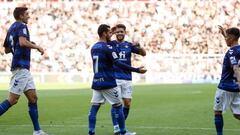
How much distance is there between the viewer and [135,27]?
40.9m

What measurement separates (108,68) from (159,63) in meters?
24.5

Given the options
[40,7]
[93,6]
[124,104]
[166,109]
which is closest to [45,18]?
[40,7]

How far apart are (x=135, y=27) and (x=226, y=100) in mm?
30402

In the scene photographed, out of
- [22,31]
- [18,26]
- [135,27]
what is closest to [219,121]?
[22,31]

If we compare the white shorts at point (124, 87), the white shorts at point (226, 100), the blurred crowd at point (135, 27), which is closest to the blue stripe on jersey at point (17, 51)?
the white shorts at point (124, 87)

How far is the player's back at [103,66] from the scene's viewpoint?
1114cm

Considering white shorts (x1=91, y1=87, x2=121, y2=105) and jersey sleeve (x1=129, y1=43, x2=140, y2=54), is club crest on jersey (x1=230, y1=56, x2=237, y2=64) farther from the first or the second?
jersey sleeve (x1=129, y1=43, x2=140, y2=54)

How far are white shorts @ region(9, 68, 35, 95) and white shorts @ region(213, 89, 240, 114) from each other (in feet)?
12.1

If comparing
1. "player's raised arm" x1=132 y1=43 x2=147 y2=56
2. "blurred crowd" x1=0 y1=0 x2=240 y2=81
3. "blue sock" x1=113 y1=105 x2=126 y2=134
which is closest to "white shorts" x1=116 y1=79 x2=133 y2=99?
"player's raised arm" x1=132 y1=43 x2=147 y2=56

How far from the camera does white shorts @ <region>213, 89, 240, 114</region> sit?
1065 centimetres

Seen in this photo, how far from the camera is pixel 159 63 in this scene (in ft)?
117

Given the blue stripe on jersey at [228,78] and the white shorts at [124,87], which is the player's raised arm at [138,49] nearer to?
the white shorts at [124,87]

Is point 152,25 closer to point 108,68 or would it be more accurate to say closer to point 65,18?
point 65,18

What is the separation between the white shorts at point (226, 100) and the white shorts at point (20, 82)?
3674 mm
